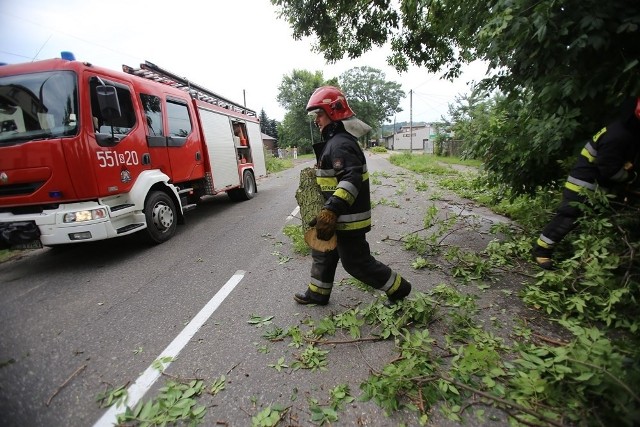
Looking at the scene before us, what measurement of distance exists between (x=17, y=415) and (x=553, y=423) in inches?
123

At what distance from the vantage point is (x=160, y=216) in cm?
517

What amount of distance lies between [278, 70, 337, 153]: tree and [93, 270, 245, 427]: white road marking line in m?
54.3

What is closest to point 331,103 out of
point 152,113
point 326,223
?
point 326,223

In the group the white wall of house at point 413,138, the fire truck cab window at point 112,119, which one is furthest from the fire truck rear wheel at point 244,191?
the white wall of house at point 413,138

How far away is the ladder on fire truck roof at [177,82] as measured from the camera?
19.3 feet

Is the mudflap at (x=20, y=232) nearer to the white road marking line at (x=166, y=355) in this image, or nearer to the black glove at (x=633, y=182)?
the white road marking line at (x=166, y=355)

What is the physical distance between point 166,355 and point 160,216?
3354 mm

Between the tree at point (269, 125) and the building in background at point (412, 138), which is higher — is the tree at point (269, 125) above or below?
above

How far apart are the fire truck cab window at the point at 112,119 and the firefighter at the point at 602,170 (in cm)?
563

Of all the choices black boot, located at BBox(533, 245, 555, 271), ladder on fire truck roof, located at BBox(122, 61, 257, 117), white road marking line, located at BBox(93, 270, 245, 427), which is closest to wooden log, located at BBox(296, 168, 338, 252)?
white road marking line, located at BBox(93, 270, 245, 427)

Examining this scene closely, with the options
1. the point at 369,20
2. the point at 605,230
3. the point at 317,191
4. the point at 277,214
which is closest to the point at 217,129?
the point at 277,214

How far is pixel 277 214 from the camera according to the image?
712 cm

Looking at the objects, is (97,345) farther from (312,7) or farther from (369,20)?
(369,20)

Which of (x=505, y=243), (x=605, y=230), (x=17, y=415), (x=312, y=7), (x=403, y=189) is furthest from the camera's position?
(x=403, y=189)
